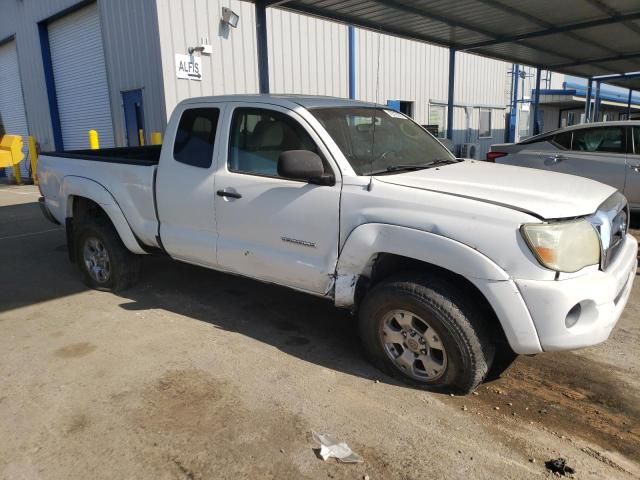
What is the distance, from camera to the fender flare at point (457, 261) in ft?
8.98

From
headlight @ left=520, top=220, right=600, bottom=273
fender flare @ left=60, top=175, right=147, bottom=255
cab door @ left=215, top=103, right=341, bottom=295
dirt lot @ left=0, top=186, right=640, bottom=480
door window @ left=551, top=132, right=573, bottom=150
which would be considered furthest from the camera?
door window @ left=551, top=132, right=573, bottom=150

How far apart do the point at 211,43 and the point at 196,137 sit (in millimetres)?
8040

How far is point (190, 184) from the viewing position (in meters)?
4.15

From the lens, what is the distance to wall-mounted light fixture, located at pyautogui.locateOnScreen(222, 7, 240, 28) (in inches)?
444

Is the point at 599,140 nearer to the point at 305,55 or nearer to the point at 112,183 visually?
the point at 112,183

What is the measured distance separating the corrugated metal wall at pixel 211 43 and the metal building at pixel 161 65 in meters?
0.02

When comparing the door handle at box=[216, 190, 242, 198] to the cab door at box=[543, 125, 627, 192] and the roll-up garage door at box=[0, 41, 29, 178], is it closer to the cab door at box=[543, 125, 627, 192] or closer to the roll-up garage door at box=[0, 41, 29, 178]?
the cab door at box=[543, 125, 627, 192]

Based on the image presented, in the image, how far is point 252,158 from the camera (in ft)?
12.7

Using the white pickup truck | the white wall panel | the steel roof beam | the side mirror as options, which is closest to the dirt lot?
the white pickup truck

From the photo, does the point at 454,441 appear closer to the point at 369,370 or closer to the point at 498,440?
the point at 498,440

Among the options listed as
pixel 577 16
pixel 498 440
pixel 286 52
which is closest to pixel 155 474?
pixel 498 440

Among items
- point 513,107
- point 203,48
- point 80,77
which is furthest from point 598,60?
point 80,77

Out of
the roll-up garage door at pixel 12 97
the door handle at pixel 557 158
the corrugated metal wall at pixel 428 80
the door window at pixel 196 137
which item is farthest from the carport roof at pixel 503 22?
the roll-up garage door at pixel 12 97

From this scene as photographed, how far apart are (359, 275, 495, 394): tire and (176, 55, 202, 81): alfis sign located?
9.32m
